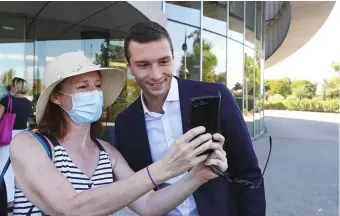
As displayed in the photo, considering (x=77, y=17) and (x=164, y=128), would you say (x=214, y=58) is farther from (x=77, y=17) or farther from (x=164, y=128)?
(x=164, y=128)

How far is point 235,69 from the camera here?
12.2 metres

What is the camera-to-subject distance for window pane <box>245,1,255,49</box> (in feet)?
43.5

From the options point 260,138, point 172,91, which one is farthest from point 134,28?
point 260,138

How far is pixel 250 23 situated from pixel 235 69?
2524mm

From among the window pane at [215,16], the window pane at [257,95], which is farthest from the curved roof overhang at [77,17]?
the window pane at [257,95]

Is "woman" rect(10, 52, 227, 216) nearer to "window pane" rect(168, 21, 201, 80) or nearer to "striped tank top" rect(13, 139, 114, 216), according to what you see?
"striped tank top" rect(13, 139, 114, 216)

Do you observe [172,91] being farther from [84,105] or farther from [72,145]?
[72,145]

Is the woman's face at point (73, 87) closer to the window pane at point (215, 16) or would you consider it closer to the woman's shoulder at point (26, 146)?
the woman's shoulder at point (26, 146)

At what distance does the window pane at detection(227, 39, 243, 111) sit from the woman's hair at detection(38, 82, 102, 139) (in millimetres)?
10181

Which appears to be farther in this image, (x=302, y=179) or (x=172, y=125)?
(x=302, y=179)

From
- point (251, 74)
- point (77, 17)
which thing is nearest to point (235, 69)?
point (251, 74)

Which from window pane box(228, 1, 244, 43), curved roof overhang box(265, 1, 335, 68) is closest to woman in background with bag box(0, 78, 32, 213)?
window pane box(228, 1, 244, 43)

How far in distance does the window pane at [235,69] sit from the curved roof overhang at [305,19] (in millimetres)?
3571

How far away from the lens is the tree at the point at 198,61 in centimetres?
917
